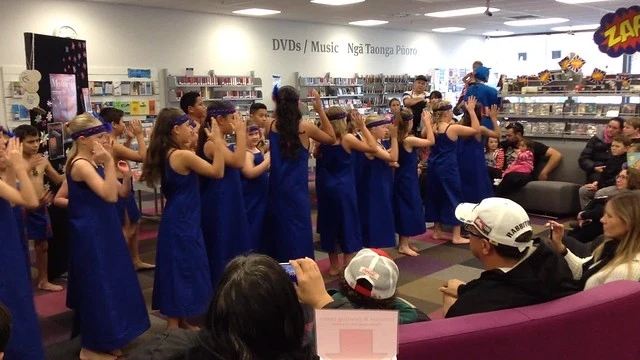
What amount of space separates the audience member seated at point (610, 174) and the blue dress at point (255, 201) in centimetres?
353

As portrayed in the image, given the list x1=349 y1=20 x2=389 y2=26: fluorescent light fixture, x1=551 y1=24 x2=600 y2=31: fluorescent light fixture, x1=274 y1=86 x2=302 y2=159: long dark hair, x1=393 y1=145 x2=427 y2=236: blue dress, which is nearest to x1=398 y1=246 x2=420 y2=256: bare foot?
x1=393 y1=145 x2=427 y2=236: blue dress

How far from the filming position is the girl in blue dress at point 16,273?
2.87m

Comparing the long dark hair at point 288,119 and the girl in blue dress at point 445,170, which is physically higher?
the long dark hair at point 288,119

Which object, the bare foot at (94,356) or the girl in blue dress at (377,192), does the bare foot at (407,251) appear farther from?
the bare foot at (94,356)

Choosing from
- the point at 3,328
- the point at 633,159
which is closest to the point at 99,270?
the point at 3,328

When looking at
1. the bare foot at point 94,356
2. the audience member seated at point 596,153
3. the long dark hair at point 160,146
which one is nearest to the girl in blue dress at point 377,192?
the long dark hair at point 160,146

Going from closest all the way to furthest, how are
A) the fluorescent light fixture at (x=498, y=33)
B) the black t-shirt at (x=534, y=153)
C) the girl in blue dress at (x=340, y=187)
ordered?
the girl in blue dress at (x=340, y=187) < the black t-shirt at (x=534, y=153) < the fluorescent light fixture at (x=498, y=33)

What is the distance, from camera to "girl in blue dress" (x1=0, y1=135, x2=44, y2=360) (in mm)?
2869

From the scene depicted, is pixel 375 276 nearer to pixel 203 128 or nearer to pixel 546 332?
pixel 546 332

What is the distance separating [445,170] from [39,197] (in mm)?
3749

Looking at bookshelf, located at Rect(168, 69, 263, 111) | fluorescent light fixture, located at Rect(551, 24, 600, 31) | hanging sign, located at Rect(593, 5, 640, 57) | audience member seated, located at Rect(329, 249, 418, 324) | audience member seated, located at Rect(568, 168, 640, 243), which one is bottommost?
audience member seated, located at Rect(568, 168, 640, 243)

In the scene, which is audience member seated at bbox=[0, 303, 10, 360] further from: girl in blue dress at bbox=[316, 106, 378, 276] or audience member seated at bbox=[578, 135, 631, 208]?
audience member seated at bbox=[578, 135, 631, 208]

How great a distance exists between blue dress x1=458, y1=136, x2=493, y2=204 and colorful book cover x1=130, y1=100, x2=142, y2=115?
19.0 ft

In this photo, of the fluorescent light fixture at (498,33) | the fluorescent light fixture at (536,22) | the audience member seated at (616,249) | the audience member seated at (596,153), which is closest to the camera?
the audience member seated at (616,249)
